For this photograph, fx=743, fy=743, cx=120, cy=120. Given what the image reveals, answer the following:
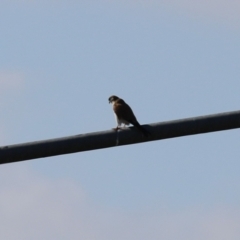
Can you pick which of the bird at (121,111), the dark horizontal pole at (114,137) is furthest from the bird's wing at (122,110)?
the dark horizontal pole at (114,137)

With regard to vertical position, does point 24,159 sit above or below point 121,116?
below

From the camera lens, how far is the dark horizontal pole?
7.50 meters

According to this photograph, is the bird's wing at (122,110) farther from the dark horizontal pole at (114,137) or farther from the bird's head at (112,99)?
the dark horizontal pole at (114,137)

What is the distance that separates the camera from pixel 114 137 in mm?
7695

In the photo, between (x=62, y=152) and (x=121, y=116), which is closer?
(x=62, y=152)

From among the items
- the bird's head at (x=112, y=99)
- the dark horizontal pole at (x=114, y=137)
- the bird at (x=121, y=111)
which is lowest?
the dark horizontal pole at (x=114, y=137)

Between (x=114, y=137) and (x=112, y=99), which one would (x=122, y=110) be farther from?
(x=114, y=137)

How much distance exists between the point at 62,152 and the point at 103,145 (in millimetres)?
443

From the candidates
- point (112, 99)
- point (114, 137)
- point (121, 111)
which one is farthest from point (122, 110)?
point (114, 137)

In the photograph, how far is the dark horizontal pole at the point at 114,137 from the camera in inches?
295

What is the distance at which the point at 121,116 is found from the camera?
13.7 metres

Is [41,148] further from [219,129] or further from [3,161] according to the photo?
[219,129]

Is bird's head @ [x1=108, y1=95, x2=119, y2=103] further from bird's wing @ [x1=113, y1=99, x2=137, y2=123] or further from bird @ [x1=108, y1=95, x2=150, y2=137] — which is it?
bird's wing @ [x1=113, y1=99, x2=137, y2=123]

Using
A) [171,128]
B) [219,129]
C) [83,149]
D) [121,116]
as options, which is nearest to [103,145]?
[83,149]
